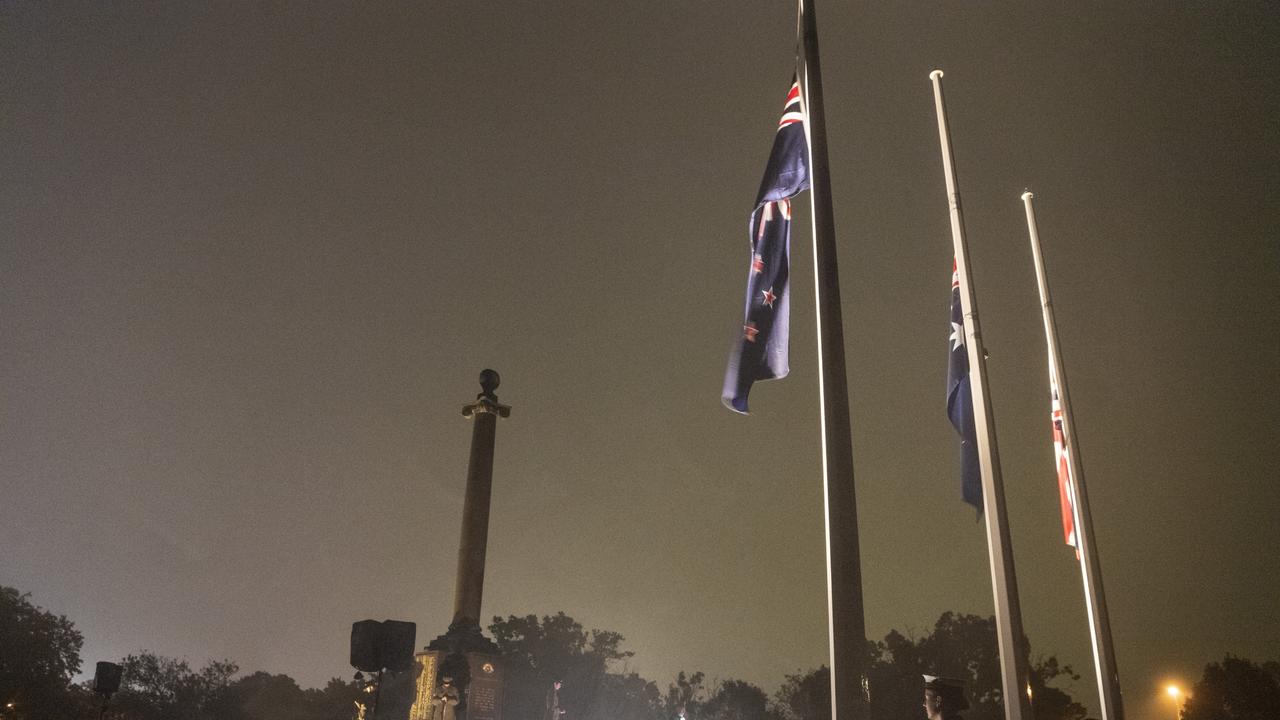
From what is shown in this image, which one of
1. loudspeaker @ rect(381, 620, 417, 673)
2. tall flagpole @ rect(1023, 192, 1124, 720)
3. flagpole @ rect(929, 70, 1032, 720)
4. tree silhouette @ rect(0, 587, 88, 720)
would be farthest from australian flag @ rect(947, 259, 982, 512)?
tree silhouette @ rect(0, 587, 88, 720)

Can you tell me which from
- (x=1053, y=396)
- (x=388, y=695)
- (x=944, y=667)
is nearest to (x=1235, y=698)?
(x=944, y=667)

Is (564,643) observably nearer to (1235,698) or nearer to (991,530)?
(1235,698)

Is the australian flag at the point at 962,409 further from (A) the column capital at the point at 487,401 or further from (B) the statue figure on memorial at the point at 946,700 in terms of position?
(A) the column capital at the point at 487,401

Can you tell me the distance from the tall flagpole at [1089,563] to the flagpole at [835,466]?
25.5 ft

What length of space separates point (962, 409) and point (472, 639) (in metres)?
36.2

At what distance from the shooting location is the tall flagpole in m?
13.4

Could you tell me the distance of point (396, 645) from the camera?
14.2 meters

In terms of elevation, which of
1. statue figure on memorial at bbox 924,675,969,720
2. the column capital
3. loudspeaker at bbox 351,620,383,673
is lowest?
statue figure on memorial at bbox 924,675,969,720

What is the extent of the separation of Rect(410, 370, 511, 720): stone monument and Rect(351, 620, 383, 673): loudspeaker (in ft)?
82.1

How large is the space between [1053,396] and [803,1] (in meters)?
8.75

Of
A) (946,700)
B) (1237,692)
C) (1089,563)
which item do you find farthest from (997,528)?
(1237,692)

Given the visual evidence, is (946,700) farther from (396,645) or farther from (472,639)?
(472,639)

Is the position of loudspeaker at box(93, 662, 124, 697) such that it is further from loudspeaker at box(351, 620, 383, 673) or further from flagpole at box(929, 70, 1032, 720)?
flagpole at box(929, 70, 1032, 720)

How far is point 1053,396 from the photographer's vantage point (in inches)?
640
